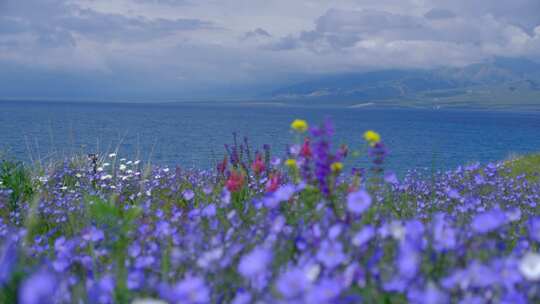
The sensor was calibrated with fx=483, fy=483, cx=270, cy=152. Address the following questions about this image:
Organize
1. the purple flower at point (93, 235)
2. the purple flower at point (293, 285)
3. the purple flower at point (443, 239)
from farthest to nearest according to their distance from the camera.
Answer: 1. the purple flower at point (93, 235)
2. the purple flower at point (443, 239)
3. the purple flower at point (293, 285)

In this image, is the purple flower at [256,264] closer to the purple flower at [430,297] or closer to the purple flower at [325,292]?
the purple flower at [325,292]

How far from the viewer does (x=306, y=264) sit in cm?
→ 260

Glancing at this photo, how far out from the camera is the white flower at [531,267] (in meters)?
→ 2.17

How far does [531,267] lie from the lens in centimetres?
222

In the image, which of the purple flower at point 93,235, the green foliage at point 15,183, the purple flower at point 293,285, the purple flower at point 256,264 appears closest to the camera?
the purple flower at point 293,285

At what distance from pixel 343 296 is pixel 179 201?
5328 mm

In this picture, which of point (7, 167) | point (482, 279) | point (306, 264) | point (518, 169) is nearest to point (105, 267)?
point (306, 264)

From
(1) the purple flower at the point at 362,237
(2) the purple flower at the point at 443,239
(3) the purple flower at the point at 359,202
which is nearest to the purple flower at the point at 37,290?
(1) the purple flower at the point at 362,237

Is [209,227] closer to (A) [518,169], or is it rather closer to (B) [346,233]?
(B) [346,233]

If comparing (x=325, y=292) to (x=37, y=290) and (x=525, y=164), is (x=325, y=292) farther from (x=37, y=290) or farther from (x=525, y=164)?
(x=525, y=164)

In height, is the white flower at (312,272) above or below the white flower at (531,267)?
below

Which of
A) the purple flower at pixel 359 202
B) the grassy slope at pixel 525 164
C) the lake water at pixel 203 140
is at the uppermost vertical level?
the purple flower at pixel 359 202

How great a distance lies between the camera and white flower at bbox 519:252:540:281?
2174 mm

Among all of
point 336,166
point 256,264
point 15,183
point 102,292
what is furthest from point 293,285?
point 15,183
